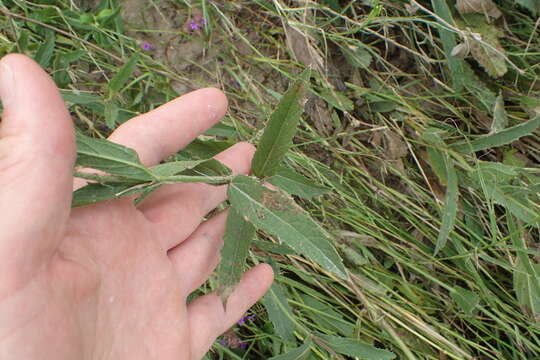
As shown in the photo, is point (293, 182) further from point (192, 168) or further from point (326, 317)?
point (326, 317)

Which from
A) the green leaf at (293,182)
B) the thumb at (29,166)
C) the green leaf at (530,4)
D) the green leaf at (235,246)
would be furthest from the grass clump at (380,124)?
the thumb at (29,166)

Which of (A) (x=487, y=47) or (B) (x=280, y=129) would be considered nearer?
(B) (x=280, y=129)

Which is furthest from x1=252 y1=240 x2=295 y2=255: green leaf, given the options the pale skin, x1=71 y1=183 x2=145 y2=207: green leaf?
x1=71 y1=183 x2=145 y2=207: green leaf

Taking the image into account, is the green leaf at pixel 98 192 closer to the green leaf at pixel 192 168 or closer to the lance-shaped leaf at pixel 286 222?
the green leaf at pixel 192 168

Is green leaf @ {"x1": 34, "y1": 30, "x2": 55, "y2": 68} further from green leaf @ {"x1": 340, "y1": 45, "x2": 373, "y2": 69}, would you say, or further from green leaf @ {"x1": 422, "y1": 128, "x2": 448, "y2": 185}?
green leaf @ {"x1": 422, "y1": 128, "x2": 448, "y2": 185}

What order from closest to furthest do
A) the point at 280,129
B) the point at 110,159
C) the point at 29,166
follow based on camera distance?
the point at 29,166 → the point at 110,159 → the point at 280,129

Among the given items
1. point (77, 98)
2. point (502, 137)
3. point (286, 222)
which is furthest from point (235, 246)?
point (502, 137)

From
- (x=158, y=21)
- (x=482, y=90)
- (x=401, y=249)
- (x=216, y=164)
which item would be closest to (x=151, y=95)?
(x=158, y=21)
